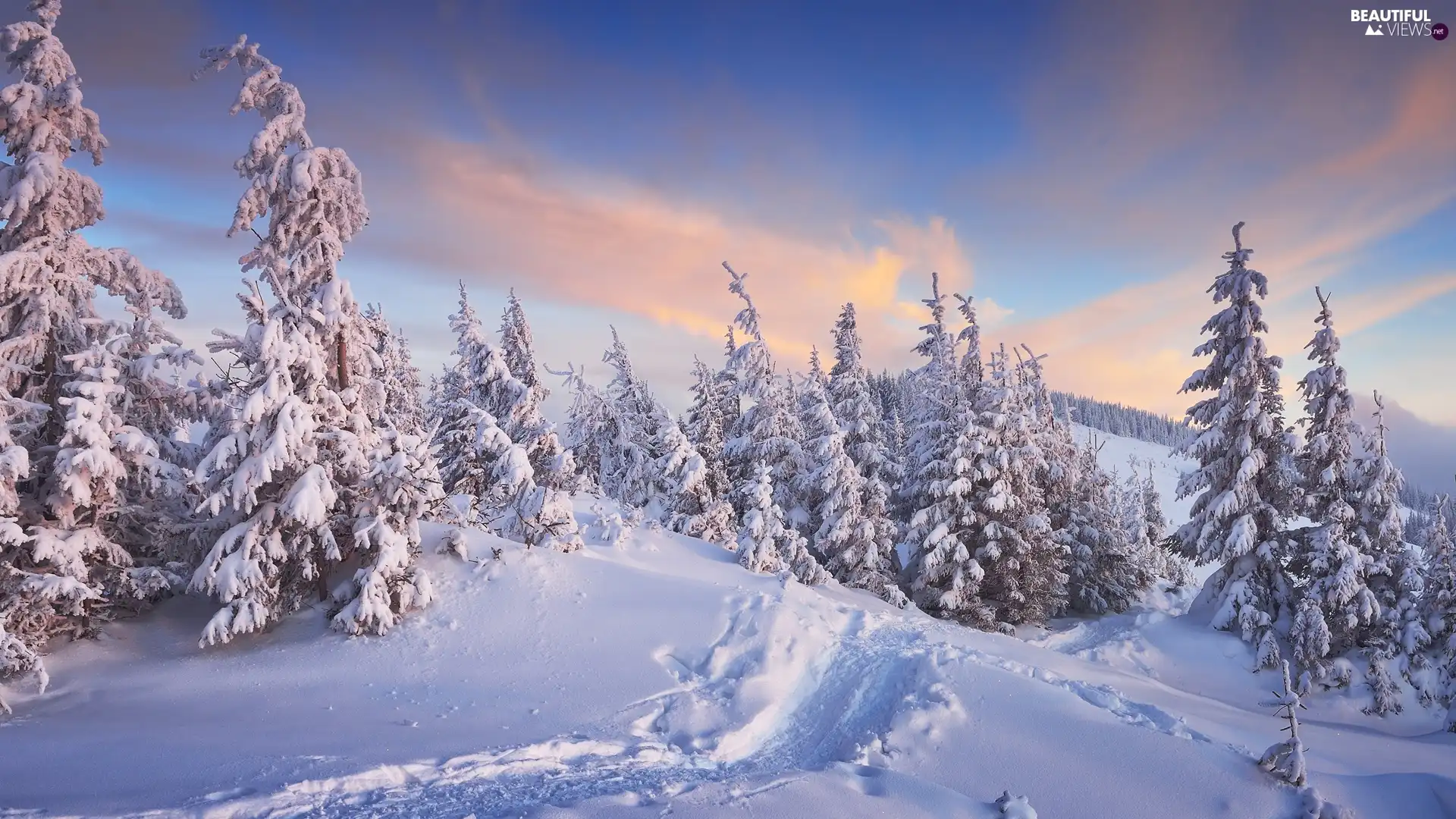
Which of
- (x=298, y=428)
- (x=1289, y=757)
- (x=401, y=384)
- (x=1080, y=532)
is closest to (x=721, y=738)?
(x=1289, y=757)

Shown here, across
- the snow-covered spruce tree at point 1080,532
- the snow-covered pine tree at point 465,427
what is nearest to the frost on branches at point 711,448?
the snow-covered pine tree at point 465,427

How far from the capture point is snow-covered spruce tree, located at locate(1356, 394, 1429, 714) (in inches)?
689

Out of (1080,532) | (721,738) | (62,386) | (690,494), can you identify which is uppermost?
(62,386)

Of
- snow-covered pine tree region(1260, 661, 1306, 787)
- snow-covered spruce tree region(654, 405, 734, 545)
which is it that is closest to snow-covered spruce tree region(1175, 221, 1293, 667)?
snow-covered pine tree region(1260, 661, 1306, 787)

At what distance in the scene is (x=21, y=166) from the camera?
1223 cm

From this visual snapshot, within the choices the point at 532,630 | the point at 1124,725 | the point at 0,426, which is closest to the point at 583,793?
the point at 532,630

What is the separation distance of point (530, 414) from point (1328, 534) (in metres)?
24.3

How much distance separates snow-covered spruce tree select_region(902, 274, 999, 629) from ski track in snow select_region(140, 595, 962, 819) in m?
7.83

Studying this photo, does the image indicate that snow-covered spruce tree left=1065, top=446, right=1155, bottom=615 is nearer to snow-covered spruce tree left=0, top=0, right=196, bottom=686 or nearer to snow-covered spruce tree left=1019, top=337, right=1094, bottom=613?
snow-covered spruce tree left=1019, top=337, right=1094, bottom=613

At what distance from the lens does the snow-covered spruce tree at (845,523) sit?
24.7m

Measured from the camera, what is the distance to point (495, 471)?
15.4 m

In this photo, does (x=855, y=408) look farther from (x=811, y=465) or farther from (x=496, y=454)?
(x=496, y=454)

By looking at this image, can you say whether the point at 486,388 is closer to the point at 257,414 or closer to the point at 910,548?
the point at 257,414

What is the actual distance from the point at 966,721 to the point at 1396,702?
52.6 feet
